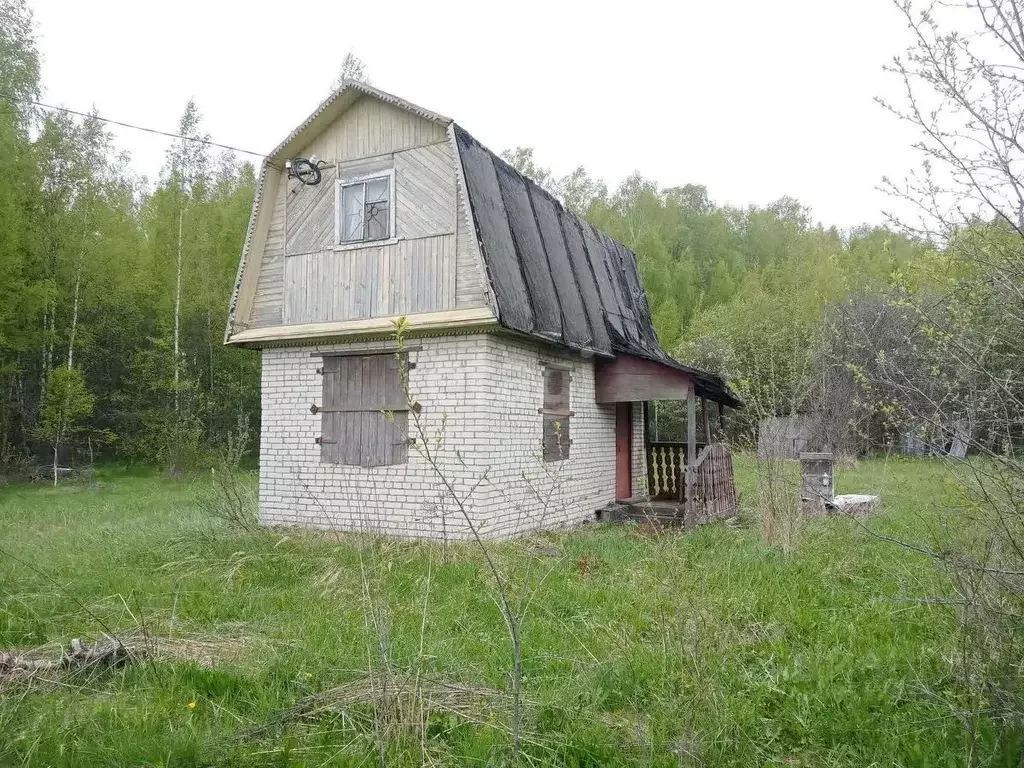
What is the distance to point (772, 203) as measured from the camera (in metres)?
43.4

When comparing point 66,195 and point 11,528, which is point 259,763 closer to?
point 11,528

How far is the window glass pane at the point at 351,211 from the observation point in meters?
9.38

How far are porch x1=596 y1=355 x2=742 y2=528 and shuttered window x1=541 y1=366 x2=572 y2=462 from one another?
116 cm

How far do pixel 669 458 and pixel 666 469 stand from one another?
0.21 meters

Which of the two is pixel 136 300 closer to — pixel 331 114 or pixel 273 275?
pixel 273 275

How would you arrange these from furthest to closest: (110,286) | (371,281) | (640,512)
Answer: (110,286), (640,512), (371,281)

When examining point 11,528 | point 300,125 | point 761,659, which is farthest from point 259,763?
point 11,528

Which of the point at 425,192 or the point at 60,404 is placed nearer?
the point at 425,192

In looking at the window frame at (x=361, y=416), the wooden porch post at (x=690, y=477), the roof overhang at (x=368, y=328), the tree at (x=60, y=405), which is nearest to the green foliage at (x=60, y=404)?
the tree at (x=60, y=405)

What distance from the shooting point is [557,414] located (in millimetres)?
10086

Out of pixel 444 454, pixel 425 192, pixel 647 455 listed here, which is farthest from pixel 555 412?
pixel 647 455

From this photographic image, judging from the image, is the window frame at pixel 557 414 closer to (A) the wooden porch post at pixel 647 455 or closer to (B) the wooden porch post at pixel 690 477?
(B) the wooden porch post at pixel 690 477

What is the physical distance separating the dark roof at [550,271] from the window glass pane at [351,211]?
1660 mm

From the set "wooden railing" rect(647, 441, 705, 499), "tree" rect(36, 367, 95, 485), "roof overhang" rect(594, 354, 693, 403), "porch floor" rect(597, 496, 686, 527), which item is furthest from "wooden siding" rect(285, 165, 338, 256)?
"tree" rect(36, 367, 95, 485)
